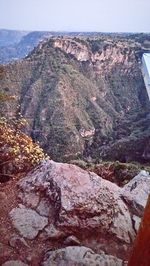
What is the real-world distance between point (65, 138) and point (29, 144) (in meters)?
47.4

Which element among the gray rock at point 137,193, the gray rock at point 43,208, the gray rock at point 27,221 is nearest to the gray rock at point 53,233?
the gray rock at point 27,221

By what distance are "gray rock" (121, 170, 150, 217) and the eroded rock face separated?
0.16 meters

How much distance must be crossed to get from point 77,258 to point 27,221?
110 centimetres

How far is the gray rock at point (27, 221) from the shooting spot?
524 cm

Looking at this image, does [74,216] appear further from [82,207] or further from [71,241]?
[71,241]

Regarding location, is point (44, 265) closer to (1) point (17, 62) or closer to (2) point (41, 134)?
(2) point (41, 134)

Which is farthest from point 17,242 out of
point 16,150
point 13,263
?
point 16,150

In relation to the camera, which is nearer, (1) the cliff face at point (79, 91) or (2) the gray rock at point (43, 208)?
(2) the gray rock at point (43, 208)

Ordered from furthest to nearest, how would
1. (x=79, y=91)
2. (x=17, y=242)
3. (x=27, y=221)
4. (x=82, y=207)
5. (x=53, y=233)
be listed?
(x=79, y=91) < (x=82, y=207) < (x=27, y=221) < (x=53, y=233) < (x=17, y=242)

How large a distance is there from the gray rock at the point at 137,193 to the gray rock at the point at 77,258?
1.29m

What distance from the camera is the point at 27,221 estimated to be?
17.7 ft

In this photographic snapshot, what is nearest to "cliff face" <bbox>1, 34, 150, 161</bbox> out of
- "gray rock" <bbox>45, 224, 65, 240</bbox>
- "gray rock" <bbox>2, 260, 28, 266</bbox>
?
"gray rock" <bbox>45, 224, 65, 240</bbox>

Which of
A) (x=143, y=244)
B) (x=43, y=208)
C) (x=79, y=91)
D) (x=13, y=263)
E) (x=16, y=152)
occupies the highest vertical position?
(x=143, y=244)

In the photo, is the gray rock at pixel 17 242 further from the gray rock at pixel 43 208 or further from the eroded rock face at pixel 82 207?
the gray rock at pixel 43 208
